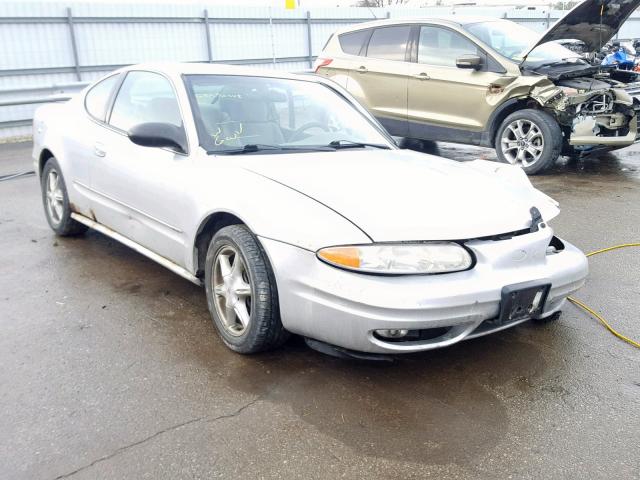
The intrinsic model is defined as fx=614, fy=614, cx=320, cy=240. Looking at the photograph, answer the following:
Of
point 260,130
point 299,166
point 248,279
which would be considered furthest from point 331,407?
point 260,130

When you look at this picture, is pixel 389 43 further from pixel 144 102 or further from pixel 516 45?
pixel 144 102

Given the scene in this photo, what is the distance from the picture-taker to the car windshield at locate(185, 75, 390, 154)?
3.68m

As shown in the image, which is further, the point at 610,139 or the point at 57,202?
the point at 610,139

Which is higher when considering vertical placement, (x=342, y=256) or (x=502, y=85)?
(x=502, y=85)

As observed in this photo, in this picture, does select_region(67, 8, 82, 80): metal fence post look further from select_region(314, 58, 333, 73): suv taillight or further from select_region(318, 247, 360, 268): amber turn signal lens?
select_region(318, 247, 360, 268): amber turn signal lens

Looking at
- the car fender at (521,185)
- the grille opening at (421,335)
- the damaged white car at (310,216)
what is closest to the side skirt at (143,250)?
the damaged white car at (310,216)

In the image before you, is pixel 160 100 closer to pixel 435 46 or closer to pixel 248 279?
pixel 248 279

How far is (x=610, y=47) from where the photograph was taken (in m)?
14.7

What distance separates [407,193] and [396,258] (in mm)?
499

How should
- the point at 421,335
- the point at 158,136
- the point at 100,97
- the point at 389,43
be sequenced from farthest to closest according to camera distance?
the point at 389,43, the point at 100,97, the point at 158,136, the point at 421,335

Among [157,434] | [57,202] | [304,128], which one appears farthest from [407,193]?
[57,202]

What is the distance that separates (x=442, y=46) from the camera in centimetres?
780

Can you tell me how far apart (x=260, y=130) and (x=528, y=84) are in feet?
14.7

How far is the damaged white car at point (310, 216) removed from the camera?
270 cm
